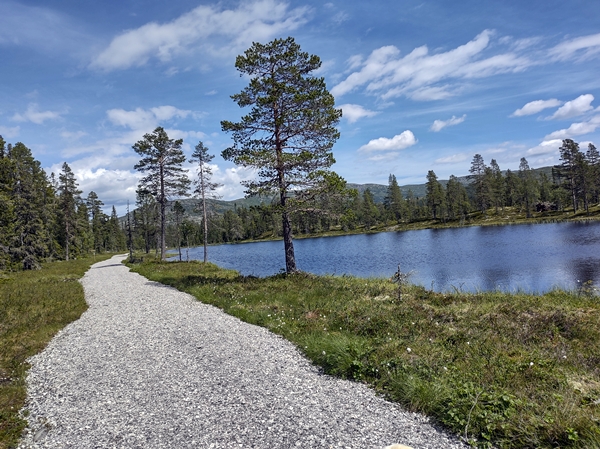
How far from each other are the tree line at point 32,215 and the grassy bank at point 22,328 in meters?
6.78

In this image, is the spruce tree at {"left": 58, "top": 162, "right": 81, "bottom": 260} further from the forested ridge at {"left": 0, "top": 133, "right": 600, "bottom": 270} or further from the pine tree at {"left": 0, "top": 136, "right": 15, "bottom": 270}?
the pine tree at {"left": 0, "top": 136, "right": 15, "bottom": 270}

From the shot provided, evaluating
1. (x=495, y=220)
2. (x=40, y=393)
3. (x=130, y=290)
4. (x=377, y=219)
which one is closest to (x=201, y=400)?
(x=40, y=393)

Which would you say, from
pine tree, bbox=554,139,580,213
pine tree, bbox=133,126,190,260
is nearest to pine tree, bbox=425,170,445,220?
pine tree, bbox=554,139,580,213

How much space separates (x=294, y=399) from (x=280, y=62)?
1817 centimetres

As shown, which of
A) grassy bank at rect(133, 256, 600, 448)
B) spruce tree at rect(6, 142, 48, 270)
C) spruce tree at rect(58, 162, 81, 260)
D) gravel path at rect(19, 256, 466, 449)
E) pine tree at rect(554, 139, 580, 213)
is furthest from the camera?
pine tree at rect(554, 139, 580, 213)

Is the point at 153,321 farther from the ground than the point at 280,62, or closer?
closer

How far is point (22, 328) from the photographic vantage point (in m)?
12.6

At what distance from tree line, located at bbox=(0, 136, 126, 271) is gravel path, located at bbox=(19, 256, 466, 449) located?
19180mm

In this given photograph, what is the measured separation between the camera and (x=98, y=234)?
351 ft

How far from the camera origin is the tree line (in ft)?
116

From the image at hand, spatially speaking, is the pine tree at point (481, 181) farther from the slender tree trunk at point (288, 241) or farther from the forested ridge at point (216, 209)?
the slender tree trunk at point (288, 241)

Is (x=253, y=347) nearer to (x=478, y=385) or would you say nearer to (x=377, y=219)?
(x=478, y=385)

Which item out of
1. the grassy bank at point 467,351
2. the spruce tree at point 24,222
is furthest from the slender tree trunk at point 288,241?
the spruce tree at point 24,222

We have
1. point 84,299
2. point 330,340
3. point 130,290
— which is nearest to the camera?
point 330,340
